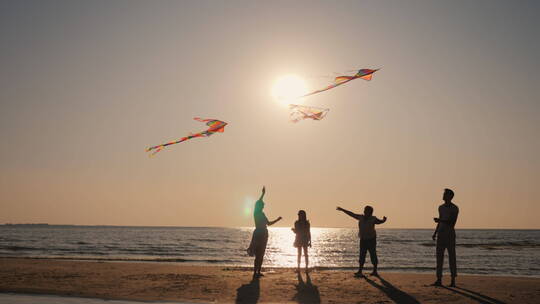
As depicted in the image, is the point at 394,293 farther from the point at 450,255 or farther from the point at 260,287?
the point at 260,287

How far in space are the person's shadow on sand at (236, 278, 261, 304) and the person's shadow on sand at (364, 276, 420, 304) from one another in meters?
2.74

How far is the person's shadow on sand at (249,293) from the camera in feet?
31.7

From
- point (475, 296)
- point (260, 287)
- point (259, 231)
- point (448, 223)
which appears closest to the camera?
point (475, 296)

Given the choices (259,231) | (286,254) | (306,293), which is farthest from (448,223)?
(286,254)

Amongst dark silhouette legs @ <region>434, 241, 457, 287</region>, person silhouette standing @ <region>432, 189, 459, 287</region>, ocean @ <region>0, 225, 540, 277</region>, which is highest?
person silhouette standing @ <region>432, 189, 459, 287</region>

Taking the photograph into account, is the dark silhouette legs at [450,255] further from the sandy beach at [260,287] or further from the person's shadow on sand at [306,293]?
the person's shadow on sand at [306,293]

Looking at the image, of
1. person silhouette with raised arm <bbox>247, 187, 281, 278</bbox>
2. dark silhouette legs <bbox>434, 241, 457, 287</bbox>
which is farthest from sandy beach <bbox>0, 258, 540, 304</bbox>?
person silhouette with raised arm <bbox>247, 187, 281, 278</bbox>

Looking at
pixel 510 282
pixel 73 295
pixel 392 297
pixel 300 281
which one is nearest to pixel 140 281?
pixel 73 295

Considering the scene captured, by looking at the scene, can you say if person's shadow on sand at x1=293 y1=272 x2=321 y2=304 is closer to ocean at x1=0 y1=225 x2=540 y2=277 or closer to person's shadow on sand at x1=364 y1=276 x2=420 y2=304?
person's shadow on sand at x1=364 y1=276 x2=420 y2=304

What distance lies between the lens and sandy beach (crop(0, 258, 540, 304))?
9812 millimetres

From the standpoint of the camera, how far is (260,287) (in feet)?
36.9

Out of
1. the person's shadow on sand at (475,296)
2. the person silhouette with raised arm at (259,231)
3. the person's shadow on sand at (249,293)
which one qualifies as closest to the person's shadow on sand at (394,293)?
the person's shadow on sand at (475,296)

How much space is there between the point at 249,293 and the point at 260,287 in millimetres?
870

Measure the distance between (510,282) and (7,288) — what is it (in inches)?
465
